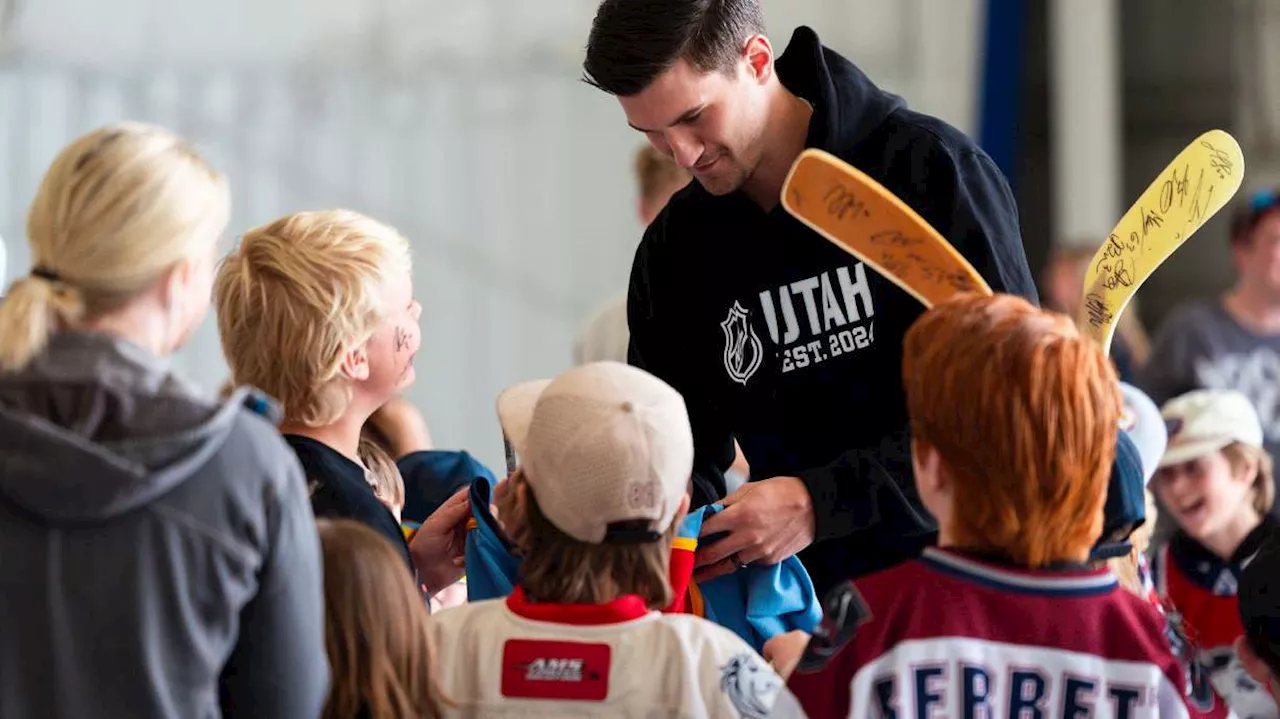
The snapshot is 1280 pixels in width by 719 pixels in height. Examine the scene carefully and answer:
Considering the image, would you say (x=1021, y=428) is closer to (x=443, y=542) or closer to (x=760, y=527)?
(x=760, y=527)

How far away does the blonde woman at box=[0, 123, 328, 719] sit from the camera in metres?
1.37

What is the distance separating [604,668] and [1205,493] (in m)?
2.16

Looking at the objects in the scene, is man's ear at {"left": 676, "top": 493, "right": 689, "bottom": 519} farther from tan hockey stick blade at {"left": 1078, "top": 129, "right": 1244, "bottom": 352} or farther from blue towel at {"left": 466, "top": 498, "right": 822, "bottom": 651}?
tan hockey stick blade at {"left": 1078, "top": 129, "right": 1244, "bottom": 352}

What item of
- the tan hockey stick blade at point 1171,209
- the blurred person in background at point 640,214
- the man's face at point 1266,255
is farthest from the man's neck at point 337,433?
the man's face at point 1266,255

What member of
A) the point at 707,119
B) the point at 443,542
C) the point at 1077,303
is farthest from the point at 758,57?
the point at 1077,303

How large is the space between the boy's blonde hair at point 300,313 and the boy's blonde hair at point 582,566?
43 cm

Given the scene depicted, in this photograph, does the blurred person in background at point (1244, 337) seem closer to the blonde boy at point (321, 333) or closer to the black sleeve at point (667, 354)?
the black sleeve at point (667, 354)

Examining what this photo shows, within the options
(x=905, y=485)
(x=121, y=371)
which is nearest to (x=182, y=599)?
(x=121, y=371)

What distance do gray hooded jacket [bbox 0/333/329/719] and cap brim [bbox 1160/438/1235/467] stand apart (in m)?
2.47

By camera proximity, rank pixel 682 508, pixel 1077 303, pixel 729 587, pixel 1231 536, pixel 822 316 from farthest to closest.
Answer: pixel 1077 303
pixel 1231 536
pixel 822 316
pixel 729 587
pixel 682 508

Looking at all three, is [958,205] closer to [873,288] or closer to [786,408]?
[873,288]

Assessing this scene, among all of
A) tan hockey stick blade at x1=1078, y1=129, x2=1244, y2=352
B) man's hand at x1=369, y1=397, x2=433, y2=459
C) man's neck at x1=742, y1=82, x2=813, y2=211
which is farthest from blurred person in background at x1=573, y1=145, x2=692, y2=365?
tan hockey stick blade at x1=1078, y1=129, x2=1244, y2=352

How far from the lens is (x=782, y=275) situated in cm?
207

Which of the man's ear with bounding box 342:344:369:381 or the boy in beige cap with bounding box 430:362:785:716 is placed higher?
the man's ear with bounding box 342:344:369:381
